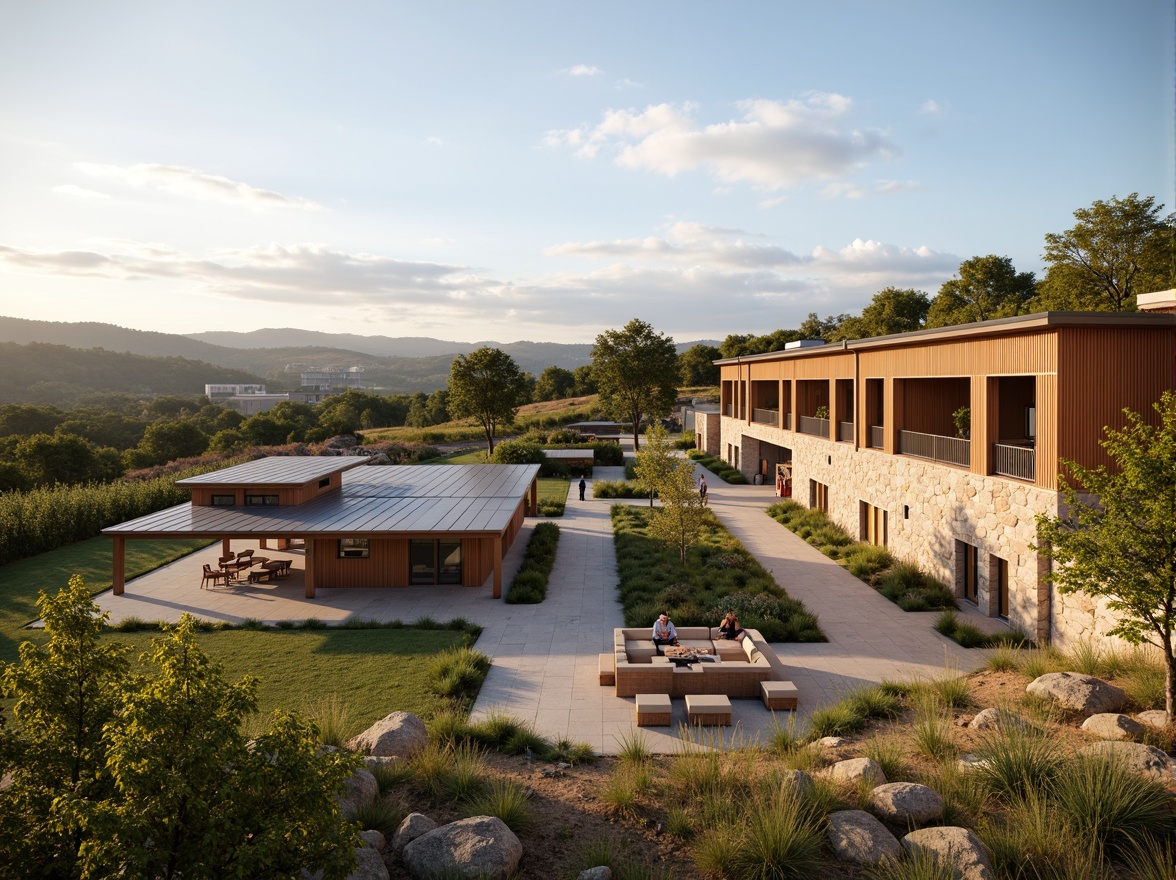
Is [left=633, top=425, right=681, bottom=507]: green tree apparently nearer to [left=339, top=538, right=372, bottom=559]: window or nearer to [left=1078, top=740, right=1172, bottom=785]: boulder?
[left=339, top=538, right=372, bottom=559]: window

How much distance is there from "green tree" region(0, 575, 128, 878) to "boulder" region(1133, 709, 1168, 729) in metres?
11.5

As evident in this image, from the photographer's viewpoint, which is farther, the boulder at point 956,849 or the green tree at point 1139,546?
the green tree at point 1139,546

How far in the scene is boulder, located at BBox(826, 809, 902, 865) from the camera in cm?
677

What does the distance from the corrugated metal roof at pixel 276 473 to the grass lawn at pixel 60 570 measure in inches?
107

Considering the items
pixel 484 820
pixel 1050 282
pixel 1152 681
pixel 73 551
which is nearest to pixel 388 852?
pixel 484 820

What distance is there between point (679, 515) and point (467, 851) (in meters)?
14.6

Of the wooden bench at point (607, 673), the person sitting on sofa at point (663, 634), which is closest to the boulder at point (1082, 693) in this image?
the person sitting on sofa at point (663, 634)

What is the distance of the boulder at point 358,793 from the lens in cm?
743

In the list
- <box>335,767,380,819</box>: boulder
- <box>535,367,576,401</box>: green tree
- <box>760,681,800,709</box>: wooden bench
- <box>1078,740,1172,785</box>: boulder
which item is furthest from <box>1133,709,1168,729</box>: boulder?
<box>535,367,576,401</box>: green tree

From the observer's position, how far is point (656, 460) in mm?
23188

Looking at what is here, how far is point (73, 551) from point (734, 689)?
23742 mm

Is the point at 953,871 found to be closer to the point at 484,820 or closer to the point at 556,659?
the point at 484,820

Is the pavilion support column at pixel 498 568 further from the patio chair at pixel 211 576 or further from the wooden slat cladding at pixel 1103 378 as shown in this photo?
the wooden slat cladding at pixel 1103 378

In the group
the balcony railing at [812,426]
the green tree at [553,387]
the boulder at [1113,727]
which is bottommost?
the boulder at [1113,727]
